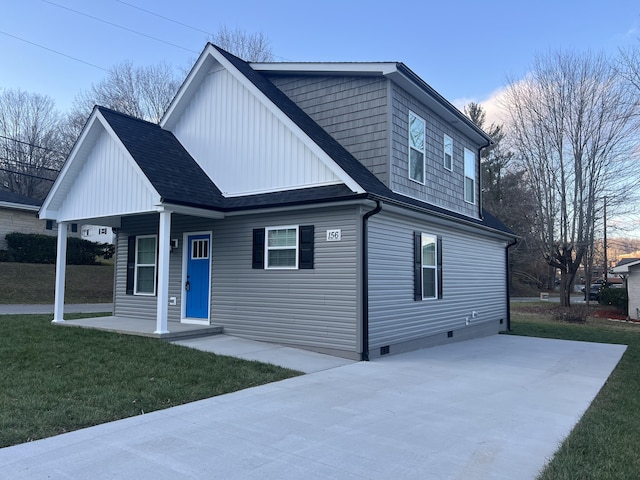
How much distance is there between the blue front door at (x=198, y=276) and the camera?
10.3 m

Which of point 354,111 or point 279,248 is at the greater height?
point 354,111

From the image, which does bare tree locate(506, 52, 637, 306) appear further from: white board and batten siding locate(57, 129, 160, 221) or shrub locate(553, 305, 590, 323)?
white board and batten siding locate(57, 129, 160, 221)

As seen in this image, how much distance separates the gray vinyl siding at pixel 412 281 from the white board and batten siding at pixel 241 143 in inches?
67.1

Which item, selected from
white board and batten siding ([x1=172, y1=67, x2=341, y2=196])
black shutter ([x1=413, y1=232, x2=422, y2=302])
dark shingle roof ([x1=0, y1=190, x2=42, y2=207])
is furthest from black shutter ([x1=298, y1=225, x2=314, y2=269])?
dark shingle roof ([x1=0, y1=190, x2=42, y2=207])

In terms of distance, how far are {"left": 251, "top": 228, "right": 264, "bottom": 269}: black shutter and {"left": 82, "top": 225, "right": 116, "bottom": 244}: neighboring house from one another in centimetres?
3042

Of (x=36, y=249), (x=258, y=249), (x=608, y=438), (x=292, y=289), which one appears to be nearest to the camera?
(x=608, y=438)

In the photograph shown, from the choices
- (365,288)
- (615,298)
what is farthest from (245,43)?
(615,298)

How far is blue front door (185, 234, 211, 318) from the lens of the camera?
1033cm

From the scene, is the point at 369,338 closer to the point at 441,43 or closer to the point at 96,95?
the point at 441,43

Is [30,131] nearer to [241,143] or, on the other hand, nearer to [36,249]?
[36,249]

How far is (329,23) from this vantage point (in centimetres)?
1472

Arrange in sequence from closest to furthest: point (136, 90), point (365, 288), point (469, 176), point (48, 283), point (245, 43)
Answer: point (365, 288)
point (469, 176)
point (48, 283)
point (245, 43)
point (136, 90)

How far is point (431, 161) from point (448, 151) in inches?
49.7

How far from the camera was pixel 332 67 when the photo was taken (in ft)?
33.1
